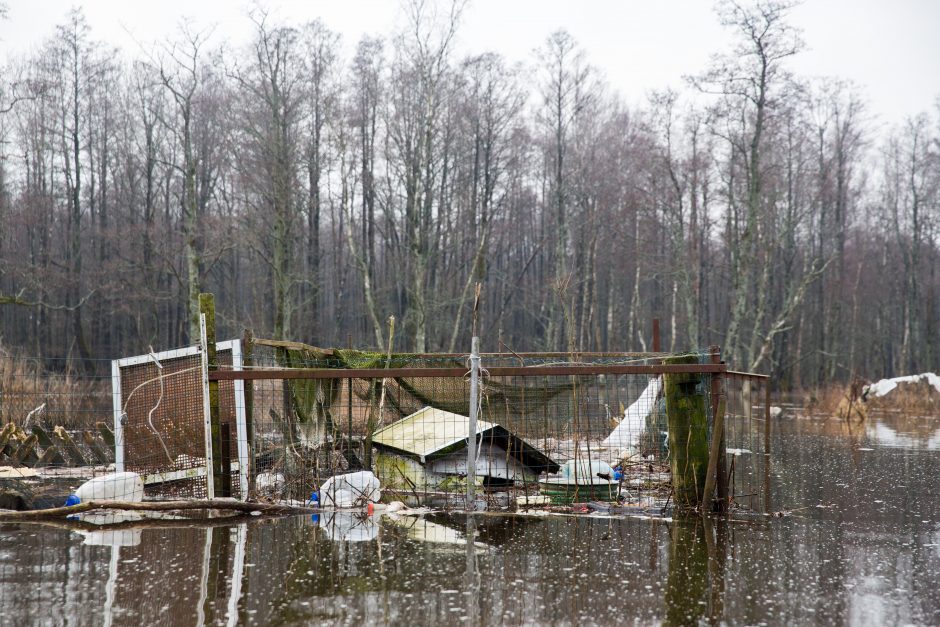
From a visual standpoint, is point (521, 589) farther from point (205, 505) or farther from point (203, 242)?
point (203, 242)

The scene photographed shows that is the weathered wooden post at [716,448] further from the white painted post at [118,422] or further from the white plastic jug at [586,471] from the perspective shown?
the white painted post at [118,422]

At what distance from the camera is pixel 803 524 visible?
7605 mm

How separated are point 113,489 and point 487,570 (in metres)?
4.03

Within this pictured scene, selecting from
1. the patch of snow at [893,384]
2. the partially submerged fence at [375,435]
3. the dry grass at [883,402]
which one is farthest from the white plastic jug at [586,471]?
the patch of snow at [893,384]

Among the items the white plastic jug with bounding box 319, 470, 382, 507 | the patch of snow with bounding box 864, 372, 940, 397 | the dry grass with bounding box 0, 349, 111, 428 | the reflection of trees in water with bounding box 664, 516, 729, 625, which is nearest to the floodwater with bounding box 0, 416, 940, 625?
the reflection of trees in water with bounding box 664, 516, 729, 625

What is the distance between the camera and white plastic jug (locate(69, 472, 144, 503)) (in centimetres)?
775

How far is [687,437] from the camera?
7926 mm

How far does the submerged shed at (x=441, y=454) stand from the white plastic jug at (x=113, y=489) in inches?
105

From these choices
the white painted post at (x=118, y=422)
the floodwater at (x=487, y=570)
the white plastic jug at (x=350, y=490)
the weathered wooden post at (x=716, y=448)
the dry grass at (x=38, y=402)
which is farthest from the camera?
the dry grass at (x=38, y=402)

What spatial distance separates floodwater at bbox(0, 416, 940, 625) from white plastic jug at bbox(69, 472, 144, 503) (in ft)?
2.10

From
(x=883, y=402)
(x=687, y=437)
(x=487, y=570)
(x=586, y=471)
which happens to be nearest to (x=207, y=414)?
(x=487, y=570)

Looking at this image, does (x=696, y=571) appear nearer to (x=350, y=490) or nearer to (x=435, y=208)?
(x=350, y=490)

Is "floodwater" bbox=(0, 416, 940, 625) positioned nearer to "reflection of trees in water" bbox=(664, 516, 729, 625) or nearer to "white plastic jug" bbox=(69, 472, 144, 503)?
"reflection of trees in water" bbox=(664, 516, 729, 625)

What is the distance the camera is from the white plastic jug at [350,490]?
8.11m
